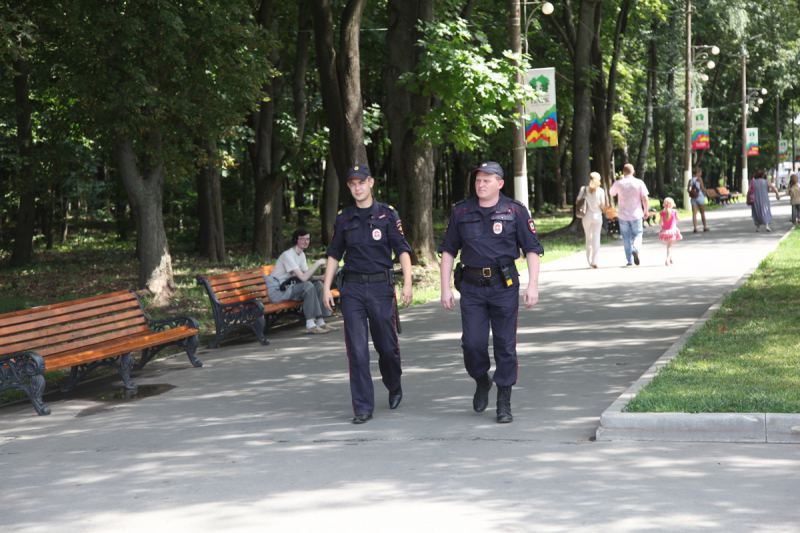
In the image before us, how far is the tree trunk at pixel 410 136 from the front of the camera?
20.4 metres

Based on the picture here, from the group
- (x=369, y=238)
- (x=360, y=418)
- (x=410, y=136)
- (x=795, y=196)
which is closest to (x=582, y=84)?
(x=795, y=196)

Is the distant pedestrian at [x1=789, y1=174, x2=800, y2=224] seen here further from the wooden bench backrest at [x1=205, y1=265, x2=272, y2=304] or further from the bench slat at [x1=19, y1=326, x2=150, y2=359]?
the bench slat at [x1=19, y1=326, x2=150, y2=359]

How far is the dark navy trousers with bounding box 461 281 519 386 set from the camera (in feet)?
27.0

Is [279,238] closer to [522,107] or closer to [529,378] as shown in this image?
[522,107]

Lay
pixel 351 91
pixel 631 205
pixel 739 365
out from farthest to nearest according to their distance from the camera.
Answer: pixel 631 205
pixel 351 91
pixel 739 365

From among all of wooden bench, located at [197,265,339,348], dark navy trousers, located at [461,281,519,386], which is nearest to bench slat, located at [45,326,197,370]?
wooden bench, located at [197,265,339,348]

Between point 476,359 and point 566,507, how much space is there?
8.28 feet

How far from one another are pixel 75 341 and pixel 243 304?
2597 mm

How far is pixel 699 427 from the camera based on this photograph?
24.4 ft

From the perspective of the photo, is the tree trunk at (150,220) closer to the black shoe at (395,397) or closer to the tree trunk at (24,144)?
the tree trunk at (24,144)

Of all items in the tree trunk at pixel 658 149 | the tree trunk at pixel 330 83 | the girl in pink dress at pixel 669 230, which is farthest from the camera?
the tree trunk at pixel 658 149

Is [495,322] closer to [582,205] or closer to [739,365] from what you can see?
[739,365]

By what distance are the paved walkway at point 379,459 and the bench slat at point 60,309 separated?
84 cm

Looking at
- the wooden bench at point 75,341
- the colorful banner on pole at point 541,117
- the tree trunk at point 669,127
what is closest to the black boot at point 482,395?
the wooden bench at point 75,341
